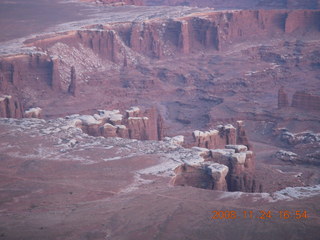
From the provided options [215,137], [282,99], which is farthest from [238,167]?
[282,99]

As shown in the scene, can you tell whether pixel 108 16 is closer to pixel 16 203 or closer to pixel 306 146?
pixel 306 146

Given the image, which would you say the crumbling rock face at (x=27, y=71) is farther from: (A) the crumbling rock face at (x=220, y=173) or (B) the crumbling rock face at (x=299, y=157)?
(A) the crumbling rock face at (x=220, y=173)

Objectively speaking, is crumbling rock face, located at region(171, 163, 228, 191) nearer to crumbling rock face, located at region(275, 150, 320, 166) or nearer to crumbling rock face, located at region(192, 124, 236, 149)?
crumbling rock face, located at region(192, 124, 236, 149)

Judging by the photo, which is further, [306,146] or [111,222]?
[306,146]

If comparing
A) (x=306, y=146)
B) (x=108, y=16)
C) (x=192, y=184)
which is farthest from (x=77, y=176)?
(x=108, y=16)

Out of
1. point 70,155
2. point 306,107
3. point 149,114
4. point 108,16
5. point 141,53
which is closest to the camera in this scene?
point 70,155

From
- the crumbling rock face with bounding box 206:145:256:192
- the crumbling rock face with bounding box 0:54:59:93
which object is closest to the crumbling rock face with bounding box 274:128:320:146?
the crumbling rock face with bounding box 206:145:256:192

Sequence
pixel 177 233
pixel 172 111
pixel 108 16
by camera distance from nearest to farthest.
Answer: pixel 177 233, pixel 172 111, pixel 108 16
